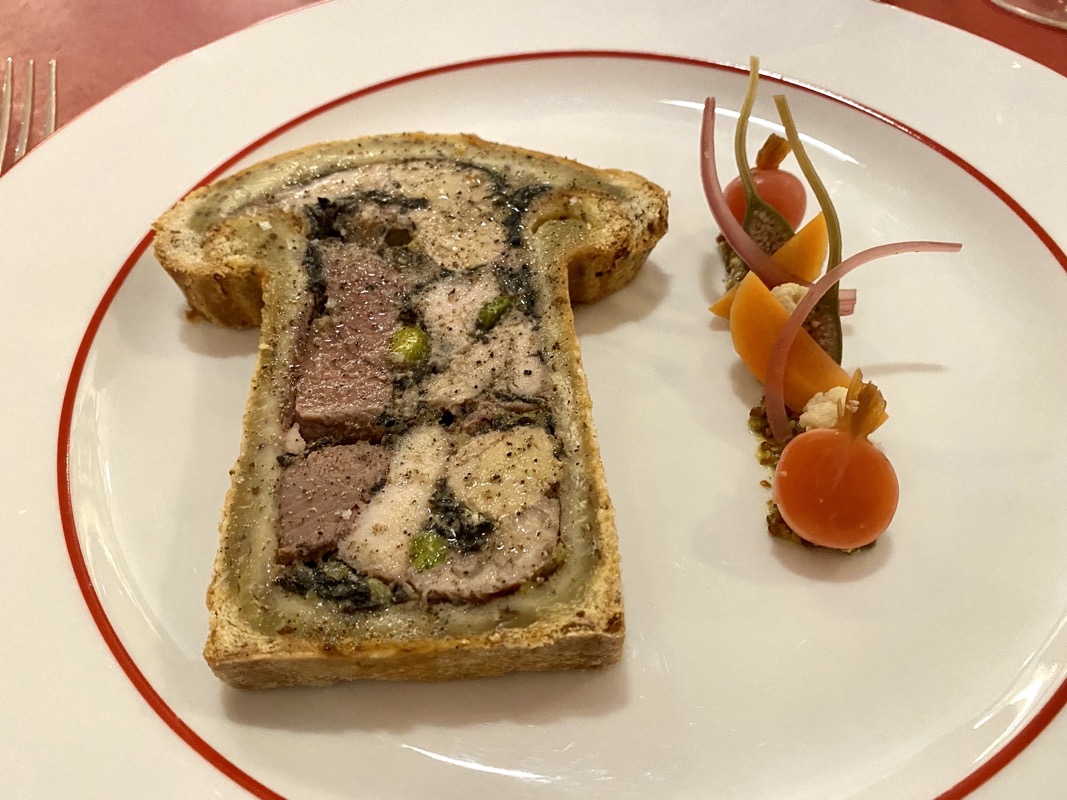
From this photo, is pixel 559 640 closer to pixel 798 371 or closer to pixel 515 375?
pixel 515 375

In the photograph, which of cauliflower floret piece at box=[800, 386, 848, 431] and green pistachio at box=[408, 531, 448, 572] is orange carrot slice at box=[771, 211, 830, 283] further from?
green pistachio at box=[408, 531, 448, 572]

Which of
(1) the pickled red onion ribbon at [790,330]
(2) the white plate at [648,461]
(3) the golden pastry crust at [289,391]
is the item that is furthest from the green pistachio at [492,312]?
(1) the pickled red onion ribbon at [790,330]

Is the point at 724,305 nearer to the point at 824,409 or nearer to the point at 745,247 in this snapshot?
the point at 745,247

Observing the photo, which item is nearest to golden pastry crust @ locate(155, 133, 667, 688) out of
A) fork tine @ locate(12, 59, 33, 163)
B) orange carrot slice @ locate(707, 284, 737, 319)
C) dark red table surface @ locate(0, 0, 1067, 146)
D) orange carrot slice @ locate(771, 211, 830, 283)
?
orange carrot slice @ locate(707, 284, 737, 319)

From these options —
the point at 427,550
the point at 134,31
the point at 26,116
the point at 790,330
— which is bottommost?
the point at 427,550

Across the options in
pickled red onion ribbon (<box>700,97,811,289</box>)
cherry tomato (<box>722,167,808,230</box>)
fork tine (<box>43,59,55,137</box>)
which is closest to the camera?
pickled red onion ribbon (<box>700,97,811,289</box>)

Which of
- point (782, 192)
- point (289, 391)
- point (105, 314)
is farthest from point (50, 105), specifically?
point (782, 192)

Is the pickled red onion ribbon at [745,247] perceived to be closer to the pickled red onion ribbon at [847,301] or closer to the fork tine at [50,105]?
the pickled red onion ribbon at [847,301]
